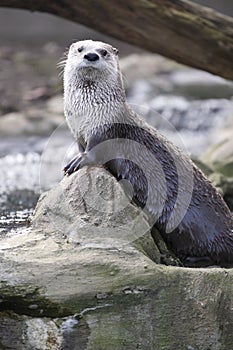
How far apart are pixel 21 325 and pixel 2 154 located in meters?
3.83

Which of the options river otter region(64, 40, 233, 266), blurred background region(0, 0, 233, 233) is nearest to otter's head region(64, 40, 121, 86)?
river otter region(64, 40, 233, 266)

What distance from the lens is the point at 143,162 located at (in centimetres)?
360

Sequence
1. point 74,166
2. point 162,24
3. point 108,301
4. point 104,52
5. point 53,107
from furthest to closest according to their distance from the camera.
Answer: point 53,107 → point 162,24 → point 104,52 → point 74,166 → point 108,301

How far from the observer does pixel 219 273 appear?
2.94 meters

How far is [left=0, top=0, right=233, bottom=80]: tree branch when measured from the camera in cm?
462

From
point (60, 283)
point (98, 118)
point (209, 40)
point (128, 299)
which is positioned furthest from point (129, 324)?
point (209, 40)

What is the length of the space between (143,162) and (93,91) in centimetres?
42

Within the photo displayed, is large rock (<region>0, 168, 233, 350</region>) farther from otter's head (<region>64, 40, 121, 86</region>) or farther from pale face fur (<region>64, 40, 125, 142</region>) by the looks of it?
otter's head (<region>64, 40, 121, 86</region>)

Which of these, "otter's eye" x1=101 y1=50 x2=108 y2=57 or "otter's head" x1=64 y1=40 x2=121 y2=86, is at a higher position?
"otter's eye" x1=101 y1=50 x2=108 y2=57

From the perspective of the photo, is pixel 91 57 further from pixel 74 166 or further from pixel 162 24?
pixel 162 24

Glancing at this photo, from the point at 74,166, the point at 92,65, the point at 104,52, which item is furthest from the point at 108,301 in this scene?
the point at 104,52

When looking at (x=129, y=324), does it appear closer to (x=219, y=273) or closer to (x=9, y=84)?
(x=219, y=273)

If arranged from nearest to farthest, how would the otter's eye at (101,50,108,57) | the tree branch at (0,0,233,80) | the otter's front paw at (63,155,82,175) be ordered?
the otter's front paw at (63,155,82,175), the otter's eye at (101,50,108,57), the tree branch at (0,0,233,80)

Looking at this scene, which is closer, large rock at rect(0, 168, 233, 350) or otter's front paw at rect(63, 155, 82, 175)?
large rock at rect(0, 168, 233, 350)
